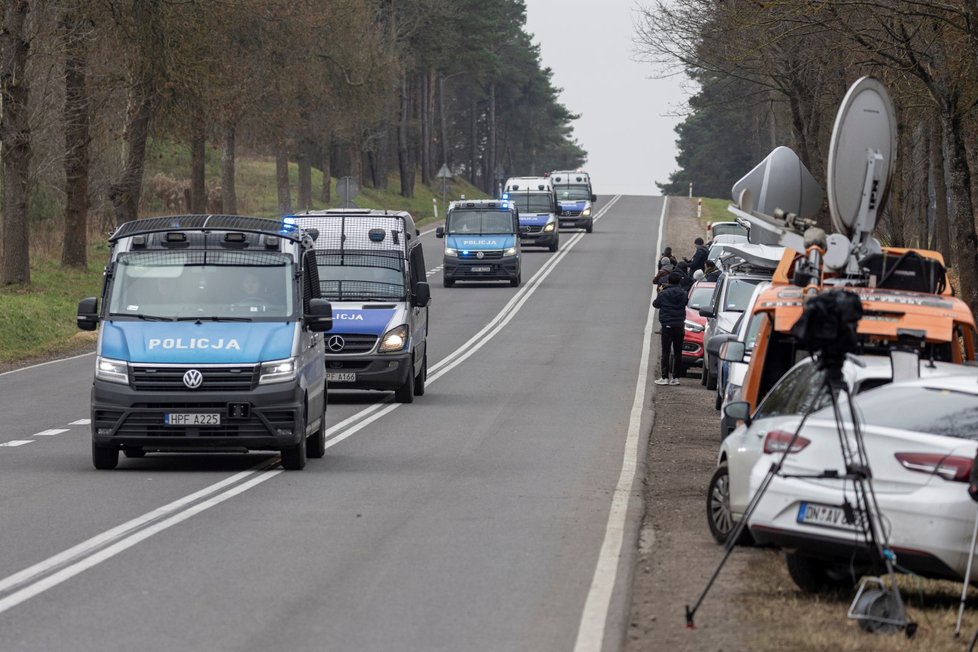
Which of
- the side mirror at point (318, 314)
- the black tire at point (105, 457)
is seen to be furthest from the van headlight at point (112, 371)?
the side mirror at point (318, 314)

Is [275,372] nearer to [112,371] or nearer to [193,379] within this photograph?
[193,379]

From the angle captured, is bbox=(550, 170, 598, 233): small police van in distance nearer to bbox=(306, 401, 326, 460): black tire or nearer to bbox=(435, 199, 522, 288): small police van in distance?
bbox=(435, 199, 522, 288): small police van in distance

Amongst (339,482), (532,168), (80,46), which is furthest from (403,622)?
(532,168)

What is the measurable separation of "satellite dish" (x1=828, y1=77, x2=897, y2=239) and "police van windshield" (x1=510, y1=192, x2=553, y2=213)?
4756 centimetres

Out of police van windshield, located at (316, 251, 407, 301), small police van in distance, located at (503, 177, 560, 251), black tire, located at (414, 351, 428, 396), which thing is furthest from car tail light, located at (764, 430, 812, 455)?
small police van in distance, located at (503, 177, 560, 251)

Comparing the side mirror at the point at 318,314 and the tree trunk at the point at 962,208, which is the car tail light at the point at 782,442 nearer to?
the side mirror at the point at 318,314

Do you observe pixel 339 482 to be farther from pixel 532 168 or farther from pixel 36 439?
pixel 532 168

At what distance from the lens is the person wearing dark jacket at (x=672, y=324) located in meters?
26.6

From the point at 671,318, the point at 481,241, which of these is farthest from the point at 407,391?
the point at 481,241

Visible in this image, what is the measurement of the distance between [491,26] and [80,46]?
5930 cm

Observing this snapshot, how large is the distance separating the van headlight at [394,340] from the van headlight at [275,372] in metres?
7.52

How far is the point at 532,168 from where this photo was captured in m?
161

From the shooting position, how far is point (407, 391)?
2314 centimetres

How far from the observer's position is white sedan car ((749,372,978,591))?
8.54 meters
